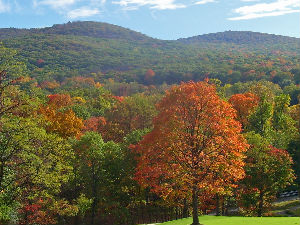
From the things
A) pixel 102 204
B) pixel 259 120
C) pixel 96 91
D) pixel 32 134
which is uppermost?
pixel 96 91

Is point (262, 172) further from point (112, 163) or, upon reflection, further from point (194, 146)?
point (112, 163)

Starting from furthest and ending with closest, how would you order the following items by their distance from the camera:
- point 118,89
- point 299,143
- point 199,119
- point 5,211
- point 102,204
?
point 118,89
point 299,143
point 102,204
point 199,119
point 5,211

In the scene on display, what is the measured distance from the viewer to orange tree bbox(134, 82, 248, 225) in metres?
24.8

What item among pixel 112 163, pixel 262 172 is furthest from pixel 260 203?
Answer: pixel 112 163

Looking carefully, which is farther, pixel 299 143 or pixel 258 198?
pixel 299 143

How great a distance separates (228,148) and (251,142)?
46.8 feet

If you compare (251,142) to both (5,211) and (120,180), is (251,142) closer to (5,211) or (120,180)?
(120,180)

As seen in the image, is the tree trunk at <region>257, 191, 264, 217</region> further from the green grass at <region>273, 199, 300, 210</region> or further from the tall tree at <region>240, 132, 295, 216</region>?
the green grass at <region>273, 199, 300, 210</region>

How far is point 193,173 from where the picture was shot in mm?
24812

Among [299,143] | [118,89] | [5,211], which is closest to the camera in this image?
[5,211]

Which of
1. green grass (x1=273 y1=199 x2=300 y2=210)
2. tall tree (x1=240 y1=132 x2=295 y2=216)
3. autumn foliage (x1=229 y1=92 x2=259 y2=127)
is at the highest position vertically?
autumn foliage (x1=229 y1=92 x2=259 y2=127)

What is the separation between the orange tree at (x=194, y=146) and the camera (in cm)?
2484

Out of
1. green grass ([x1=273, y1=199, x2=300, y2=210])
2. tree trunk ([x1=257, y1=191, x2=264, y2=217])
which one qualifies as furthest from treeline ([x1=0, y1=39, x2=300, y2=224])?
green grass ([x1=273, y1=199, x2=300, y2=210])

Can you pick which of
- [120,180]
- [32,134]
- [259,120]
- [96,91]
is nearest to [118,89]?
[96,91]
